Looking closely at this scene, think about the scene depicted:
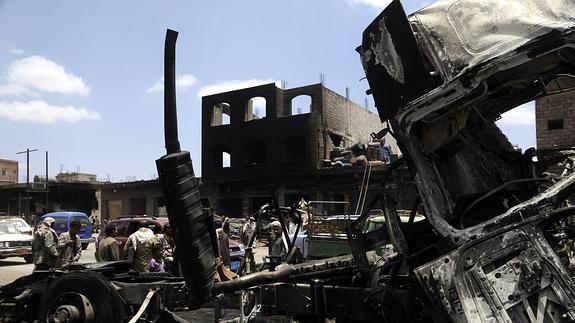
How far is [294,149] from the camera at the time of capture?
3269cm

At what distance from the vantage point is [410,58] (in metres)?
3.44

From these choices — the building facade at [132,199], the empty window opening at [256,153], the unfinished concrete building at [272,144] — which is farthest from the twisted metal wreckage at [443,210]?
the building facade at [132,199]

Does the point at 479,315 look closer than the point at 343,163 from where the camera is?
Yes

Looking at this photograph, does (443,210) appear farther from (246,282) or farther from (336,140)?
(336,140)

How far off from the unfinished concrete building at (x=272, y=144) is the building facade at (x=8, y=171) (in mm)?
58084

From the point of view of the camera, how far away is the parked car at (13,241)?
16969 millimetres

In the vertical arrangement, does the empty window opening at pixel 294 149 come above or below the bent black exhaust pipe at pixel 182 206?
above

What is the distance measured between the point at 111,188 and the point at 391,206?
40.7 metres

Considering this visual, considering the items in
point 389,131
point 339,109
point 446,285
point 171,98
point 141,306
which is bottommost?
point 141,306

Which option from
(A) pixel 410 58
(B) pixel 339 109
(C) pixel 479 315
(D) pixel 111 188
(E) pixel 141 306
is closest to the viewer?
(C) pixel 479 315

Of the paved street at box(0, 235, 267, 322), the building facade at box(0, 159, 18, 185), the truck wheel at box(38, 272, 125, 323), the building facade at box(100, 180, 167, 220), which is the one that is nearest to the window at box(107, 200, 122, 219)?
the building facade at box(100, 180, 167, 220)

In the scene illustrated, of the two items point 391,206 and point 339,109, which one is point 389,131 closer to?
point 391,206

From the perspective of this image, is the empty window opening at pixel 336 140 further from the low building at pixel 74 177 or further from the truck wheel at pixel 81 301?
the low building at pixel 74 177

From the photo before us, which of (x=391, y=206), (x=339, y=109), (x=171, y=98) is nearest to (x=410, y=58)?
(x=391, y=206)
